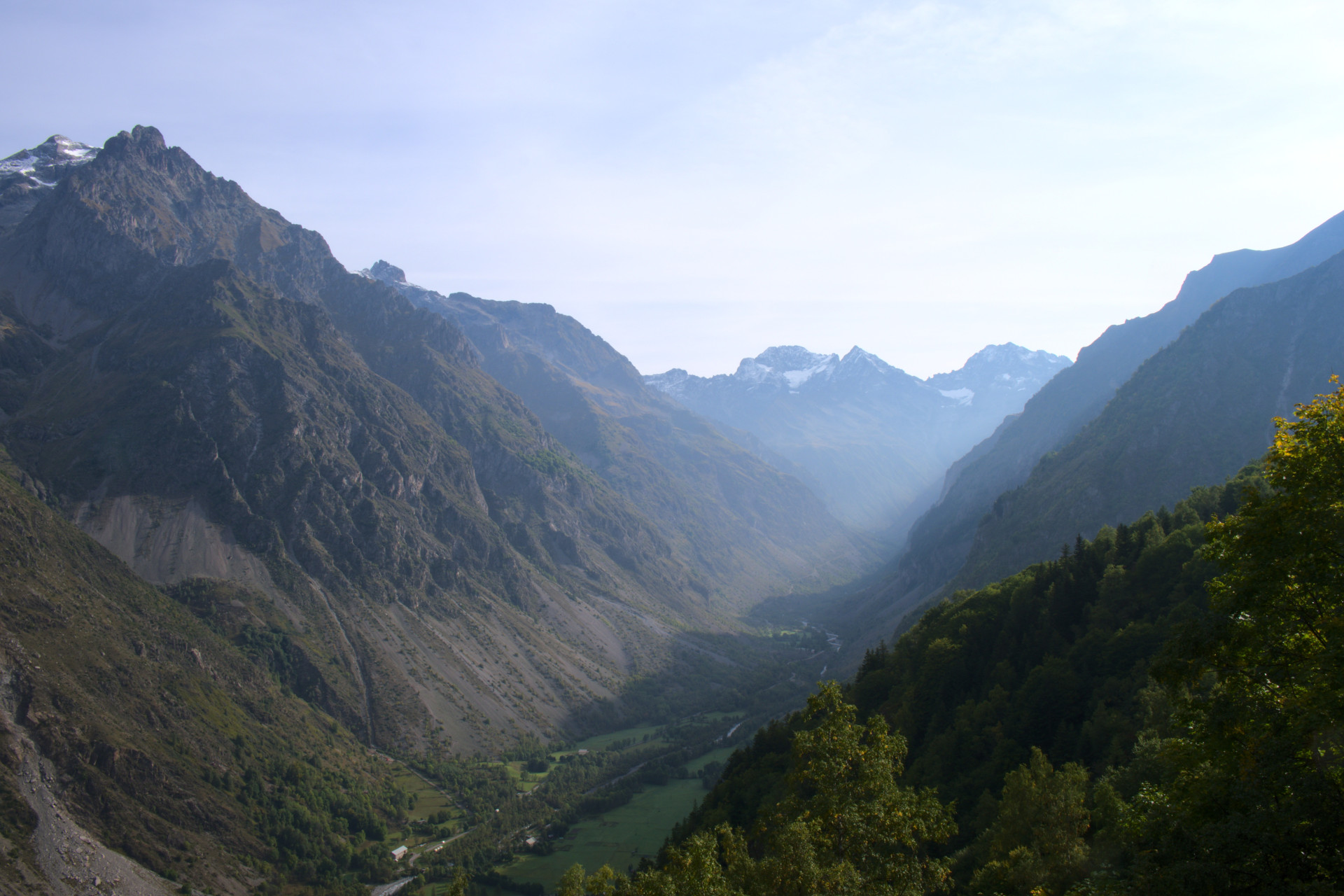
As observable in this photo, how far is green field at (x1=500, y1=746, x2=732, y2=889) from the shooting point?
484 feet

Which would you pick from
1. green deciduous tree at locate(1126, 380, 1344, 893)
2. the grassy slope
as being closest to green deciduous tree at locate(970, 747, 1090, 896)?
green deciduous tree at locate(1126, 380, 1344, 893)

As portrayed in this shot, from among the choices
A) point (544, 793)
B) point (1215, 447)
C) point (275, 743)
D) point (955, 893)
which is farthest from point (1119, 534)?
point (275, 743)

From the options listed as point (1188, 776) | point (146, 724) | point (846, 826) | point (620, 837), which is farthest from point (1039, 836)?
point (146, 724)

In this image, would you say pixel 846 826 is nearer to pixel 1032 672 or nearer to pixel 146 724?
pixel 1032 672

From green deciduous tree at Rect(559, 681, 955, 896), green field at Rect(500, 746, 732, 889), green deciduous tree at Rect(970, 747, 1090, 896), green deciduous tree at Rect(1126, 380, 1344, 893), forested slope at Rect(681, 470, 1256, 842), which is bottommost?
green field at Rect(500, 746, 732, 889)

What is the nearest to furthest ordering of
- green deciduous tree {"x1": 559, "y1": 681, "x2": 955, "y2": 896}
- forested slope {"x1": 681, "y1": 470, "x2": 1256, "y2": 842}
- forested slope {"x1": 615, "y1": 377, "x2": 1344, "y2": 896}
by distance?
forested slope {"x1": 615, "y1": 377, "x2": 1344, "y2": 896} < green deciduous tree {"x1": 559, "y1": 681, "x2": 955, "y2": 896} < forested slope {"x1": 681, "y1": 470, "x2": 1256, "y2": 842}

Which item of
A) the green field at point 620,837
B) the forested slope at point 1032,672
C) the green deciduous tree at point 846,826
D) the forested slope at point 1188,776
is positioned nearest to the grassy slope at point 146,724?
the green field at point 620,837

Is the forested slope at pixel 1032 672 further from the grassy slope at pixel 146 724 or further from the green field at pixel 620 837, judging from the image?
the grassy slope at pixel 146 724

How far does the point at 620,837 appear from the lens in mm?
162125

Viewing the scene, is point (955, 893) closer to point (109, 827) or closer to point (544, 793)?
point (109, 827)

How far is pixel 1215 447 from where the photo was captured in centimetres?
19238

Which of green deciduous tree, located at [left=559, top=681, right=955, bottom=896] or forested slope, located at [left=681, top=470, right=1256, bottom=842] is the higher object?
green deciduous tree, located at [left=559, top=681, right=955, bottom=896]

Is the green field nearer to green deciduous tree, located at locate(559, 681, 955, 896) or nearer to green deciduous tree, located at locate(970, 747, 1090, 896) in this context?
green deciduous tree, located at locate(970, 747, 1090, 896)

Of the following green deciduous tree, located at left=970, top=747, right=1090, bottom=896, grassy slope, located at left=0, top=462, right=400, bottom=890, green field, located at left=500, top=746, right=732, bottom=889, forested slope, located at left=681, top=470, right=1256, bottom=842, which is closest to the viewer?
green deciduous tree, located at left=970, top=747, right=1090, bottom=896
